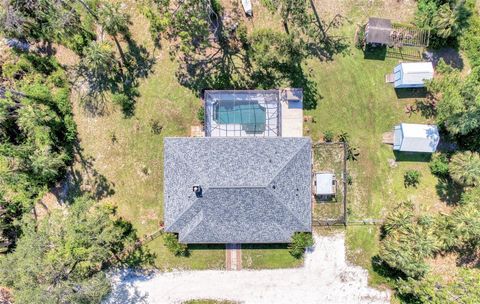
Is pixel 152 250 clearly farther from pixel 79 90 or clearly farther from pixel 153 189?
pixel 79 90

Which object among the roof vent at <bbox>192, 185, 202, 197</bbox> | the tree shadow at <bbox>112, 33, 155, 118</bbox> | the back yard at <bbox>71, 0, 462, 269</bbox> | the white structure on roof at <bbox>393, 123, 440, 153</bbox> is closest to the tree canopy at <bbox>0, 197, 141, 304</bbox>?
the back yard at <bbox>71, 0, 462, 269</bbox>

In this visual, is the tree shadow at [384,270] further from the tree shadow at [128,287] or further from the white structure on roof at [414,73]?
the tree shadow at [128,287]

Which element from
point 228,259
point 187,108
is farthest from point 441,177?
point 187,108

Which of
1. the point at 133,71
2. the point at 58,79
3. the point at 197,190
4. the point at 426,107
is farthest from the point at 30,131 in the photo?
the point at 426,107

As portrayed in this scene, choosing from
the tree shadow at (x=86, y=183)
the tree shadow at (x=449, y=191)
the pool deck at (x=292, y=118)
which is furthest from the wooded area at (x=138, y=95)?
the pool deck at (x=292, y=118)

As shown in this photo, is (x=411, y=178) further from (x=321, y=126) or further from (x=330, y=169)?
(x=321, y=126)

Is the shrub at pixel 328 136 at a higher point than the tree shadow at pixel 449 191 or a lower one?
higher

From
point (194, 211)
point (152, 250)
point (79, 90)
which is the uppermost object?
point (79, 90)
